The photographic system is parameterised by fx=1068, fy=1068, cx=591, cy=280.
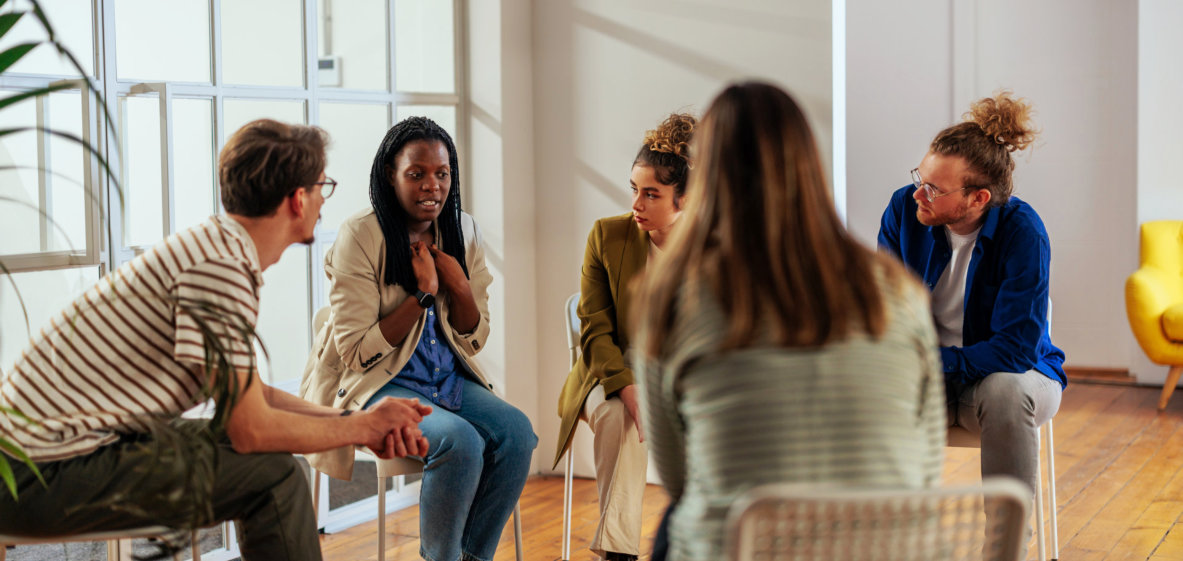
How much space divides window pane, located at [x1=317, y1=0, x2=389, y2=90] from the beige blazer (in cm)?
79

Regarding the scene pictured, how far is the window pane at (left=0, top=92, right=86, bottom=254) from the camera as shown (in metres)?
2.32

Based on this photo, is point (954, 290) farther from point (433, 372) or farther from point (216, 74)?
point (216, 74)

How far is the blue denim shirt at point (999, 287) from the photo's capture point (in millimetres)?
2516

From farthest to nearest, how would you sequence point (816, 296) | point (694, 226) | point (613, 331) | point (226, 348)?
1. point (613, 331)
2. point (226, 348)
3. point (694, 226)
4. point (816, 296)

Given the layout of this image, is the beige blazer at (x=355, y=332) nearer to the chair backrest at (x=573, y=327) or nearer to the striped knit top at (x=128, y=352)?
the chair backrest at (x=573, y=327)

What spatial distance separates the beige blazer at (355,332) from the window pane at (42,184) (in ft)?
1.94

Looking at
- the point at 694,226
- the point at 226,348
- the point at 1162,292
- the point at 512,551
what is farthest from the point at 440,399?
the point at 1162,292

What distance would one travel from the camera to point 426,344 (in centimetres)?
A: 262

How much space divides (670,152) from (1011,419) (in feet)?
3.36

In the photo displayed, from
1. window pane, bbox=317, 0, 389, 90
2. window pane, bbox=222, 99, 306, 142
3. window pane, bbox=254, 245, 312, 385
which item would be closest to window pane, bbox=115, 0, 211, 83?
window pane, bbox=222, 99, 306, 142

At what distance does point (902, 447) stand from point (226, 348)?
1.04 m

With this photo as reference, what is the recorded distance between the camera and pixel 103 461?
5.59ft

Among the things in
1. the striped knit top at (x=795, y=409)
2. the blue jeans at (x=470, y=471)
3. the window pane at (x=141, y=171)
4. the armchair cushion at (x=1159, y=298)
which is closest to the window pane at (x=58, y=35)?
the window pane at (x=141, y=171)

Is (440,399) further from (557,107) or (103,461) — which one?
(557,107)
